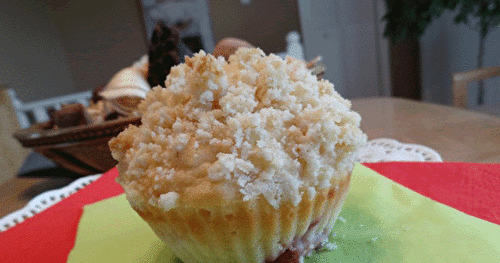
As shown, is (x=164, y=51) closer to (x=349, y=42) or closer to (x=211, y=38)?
(x=211, y=38)

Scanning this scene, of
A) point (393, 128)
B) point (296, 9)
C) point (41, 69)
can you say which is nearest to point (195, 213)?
point (393, 128)

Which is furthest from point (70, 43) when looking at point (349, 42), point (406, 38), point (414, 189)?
point (414, 189)

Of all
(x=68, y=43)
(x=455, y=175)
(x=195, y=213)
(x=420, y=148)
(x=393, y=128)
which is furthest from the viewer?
(x=68, y=43)

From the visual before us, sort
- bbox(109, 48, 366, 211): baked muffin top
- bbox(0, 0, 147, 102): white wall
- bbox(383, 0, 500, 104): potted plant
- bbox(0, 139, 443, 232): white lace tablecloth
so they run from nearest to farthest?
bbox(109, 48, 366, 211): baked muffin top, bbox(0, 139, 443, 232): white lace tablecloth, bbox(383, 0, 500, 104): potted plant, bbox(0, 0, 147, 102): white wall

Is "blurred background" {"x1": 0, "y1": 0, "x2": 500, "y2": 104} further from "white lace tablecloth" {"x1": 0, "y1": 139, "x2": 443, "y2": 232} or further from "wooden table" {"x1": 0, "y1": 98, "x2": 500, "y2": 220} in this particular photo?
"white lace tablecloth" {"x1": 0, "y1": 139, "x2": 443, "y2": 232}

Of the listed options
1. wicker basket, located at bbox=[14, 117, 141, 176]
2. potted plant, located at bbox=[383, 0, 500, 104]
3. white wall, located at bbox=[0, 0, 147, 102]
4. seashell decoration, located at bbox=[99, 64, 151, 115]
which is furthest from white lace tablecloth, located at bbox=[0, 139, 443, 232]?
white wall, located at bbox=[0, 0, 147, 102]

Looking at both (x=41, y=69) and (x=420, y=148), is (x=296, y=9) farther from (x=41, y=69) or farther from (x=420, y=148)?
(x=420, y=148)
